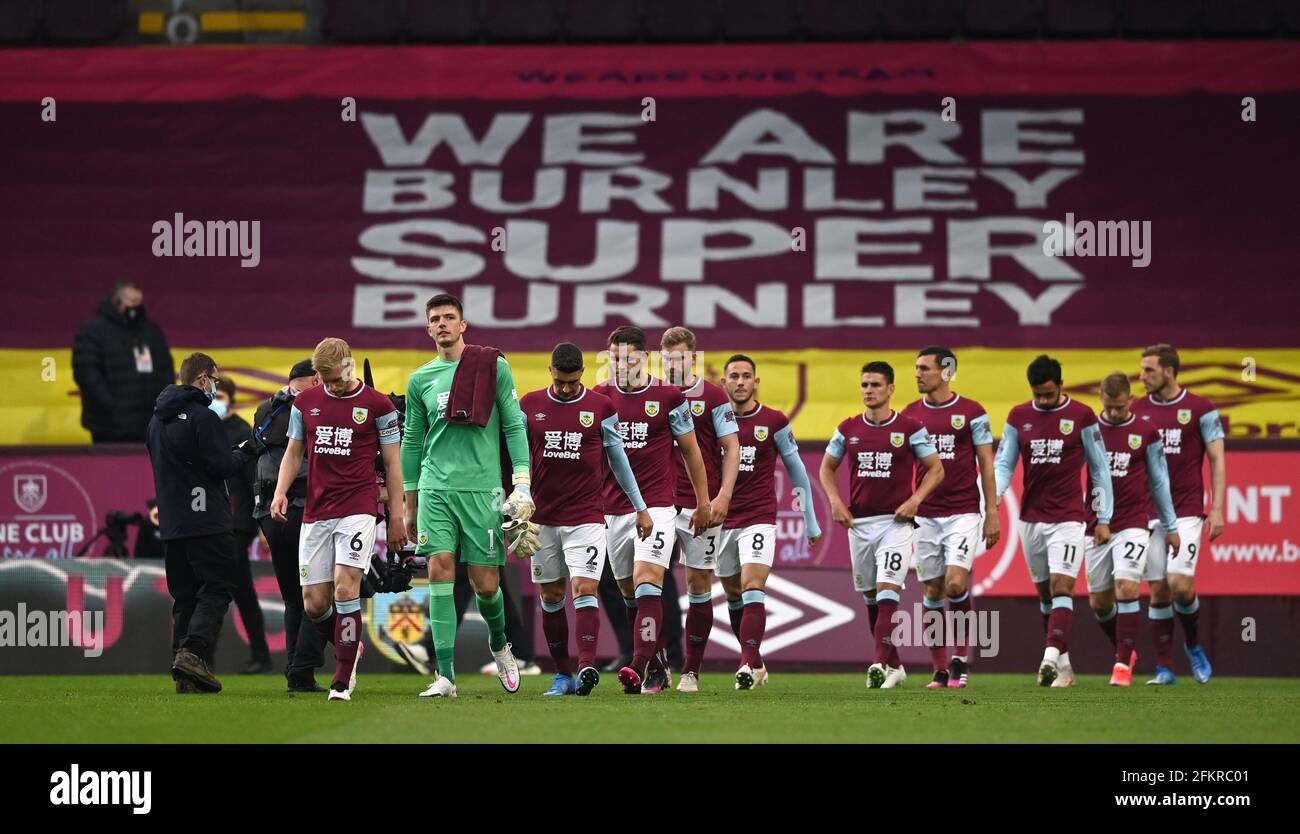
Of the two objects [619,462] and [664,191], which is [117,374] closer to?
[664,191]

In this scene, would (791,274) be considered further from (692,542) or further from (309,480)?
(309,480)

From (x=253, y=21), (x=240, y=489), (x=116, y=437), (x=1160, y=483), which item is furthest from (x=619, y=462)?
(x=253, y=21)

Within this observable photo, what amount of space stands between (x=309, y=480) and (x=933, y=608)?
5410 mm

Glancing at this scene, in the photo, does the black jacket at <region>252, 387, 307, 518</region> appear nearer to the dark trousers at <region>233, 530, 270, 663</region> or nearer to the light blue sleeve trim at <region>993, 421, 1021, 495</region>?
the dark trousers at <region>233, 530, 270, 663</region>

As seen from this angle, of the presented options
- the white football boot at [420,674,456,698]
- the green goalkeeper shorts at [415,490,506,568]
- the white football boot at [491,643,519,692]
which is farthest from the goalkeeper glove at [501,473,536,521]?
the white football boot at [420,674,456,698]

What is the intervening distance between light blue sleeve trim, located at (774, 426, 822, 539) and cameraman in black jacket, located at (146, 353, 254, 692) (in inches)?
157

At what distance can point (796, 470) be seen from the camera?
13.2 meters

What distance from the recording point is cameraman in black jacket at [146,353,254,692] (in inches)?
473

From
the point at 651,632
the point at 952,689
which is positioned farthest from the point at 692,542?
the point at 952,689

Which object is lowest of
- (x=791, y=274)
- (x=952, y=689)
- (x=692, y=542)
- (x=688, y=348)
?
(x=952, y=689)

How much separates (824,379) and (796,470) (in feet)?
24.9

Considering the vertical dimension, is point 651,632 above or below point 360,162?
below

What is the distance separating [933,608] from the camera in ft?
45.8

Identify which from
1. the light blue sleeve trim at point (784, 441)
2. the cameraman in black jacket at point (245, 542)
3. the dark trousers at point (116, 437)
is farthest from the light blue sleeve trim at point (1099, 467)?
the dark trousers at point (116, 437)
